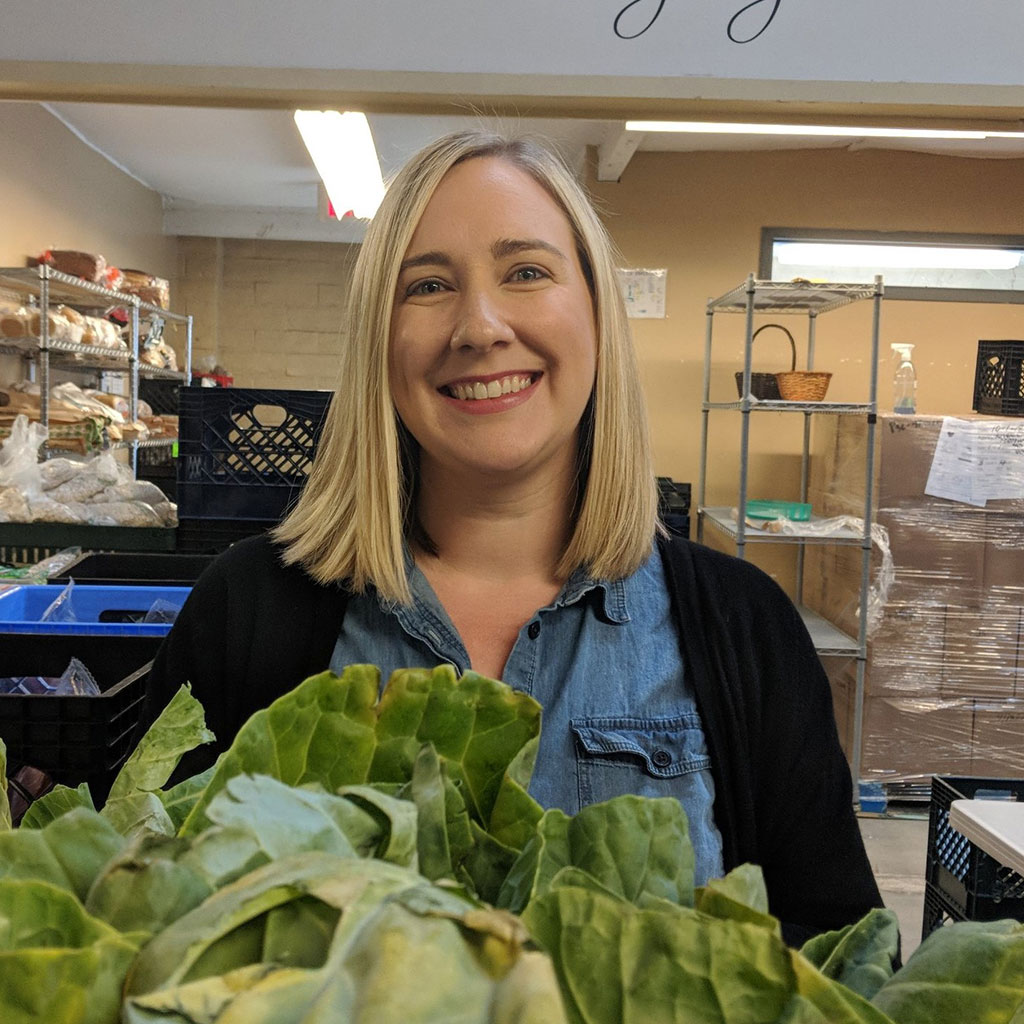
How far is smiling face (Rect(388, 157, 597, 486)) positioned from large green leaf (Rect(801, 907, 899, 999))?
87 cm

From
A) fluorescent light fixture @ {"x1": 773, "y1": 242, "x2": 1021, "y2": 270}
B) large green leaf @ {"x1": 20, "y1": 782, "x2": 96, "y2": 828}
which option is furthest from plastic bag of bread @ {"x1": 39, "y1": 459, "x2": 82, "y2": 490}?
fluorescent light fixture @ {"x1": 773, "y1": 242, "x2": 1021, "y2": 270}

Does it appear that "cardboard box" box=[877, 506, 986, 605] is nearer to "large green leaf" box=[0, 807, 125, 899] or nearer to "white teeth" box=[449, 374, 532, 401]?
"white teeth" box=[449, 374, 532, 401]

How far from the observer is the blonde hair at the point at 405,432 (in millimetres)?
1226

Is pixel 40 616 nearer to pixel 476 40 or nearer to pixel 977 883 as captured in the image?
pixel 476 40

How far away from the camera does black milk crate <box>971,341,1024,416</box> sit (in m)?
4.15

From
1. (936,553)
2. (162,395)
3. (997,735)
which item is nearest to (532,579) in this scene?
(936,553)

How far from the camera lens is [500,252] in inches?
46.3

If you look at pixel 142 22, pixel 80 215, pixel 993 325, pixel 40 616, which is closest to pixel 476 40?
pixel 142 22

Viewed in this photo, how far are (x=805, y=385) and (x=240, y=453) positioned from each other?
7.99ft

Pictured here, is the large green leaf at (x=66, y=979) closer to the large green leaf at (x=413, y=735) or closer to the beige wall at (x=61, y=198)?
the large green leaf at (x=413, y=735)

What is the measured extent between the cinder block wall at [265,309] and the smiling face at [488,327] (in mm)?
7360

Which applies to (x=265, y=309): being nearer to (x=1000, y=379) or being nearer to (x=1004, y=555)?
(x=1000, y=379)

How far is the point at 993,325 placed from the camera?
18.3 ft

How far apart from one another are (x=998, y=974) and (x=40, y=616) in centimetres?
202
